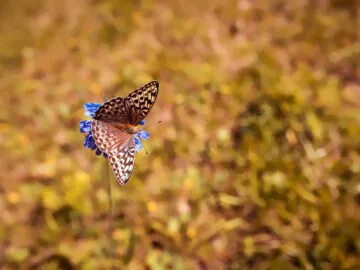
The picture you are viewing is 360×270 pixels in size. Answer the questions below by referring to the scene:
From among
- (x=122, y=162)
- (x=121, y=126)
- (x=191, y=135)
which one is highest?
(x=191, y=135)

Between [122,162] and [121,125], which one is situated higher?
[121,125]

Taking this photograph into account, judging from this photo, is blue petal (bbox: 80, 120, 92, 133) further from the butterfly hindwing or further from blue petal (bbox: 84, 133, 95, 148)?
the butterfly hindwing

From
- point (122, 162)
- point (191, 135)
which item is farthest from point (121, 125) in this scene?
point (191, 135)

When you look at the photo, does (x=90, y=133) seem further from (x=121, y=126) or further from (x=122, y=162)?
(x=122, y=162)

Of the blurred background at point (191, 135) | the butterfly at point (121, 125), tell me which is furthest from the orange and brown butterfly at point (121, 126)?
the blurred background at point (191, 135)

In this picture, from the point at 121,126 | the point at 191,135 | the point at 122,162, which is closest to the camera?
the point at 122,162

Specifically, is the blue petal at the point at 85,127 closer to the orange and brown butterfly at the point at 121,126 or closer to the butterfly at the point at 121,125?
the orange and brown butterfly at the point at 121,126

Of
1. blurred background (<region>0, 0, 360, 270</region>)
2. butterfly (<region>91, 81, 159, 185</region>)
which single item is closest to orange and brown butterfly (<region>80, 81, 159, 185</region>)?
butterfly (<region>91, 81, 159, 185</region>)

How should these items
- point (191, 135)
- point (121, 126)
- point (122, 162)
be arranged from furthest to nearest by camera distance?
point (191, 135) → point (121, 126) → point (122, 162)
